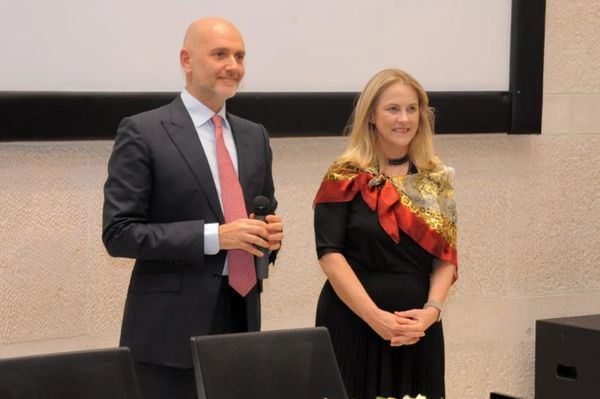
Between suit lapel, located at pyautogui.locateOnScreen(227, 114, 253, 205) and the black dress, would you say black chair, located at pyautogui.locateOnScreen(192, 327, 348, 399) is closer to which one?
suit lapel, located at pyautogui.locateOnScreen(227, 114, 253, 205)

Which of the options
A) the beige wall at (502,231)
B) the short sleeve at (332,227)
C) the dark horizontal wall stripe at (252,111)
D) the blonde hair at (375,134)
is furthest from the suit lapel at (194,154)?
the beige wall at (502,231)

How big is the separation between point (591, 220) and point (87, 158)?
2.50 m

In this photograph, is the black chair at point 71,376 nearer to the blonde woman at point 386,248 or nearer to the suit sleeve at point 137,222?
the suit sleeve at point 137,222

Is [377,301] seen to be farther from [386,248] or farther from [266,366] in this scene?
[266,366]

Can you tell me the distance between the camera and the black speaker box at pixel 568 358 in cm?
419

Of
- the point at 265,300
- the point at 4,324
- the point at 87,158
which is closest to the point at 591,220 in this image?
the point at 265,300

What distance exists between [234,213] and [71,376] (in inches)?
34.8

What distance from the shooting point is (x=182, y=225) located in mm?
2877

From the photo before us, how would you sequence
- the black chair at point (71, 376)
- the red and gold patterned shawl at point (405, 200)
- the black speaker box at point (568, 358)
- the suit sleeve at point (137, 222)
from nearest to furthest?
the black chair at point (71, 376) < the suit sleeve at point (137, 222) < the red and gold patterned shawl at point (405, 200) < the black speaker box at point (568, 358)


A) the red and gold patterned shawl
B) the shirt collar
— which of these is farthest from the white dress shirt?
the red and gold patterned shawl

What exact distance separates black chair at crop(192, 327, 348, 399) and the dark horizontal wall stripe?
1528 millimetres

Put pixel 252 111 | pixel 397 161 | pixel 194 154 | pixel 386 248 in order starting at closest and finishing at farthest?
pixel 194 154 → pixel 386 248 → pixel 397 161 → pixel 252 111

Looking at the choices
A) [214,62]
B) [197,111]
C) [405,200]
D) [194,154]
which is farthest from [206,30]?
[405,200]

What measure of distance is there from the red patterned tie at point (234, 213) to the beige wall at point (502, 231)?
1050mm
